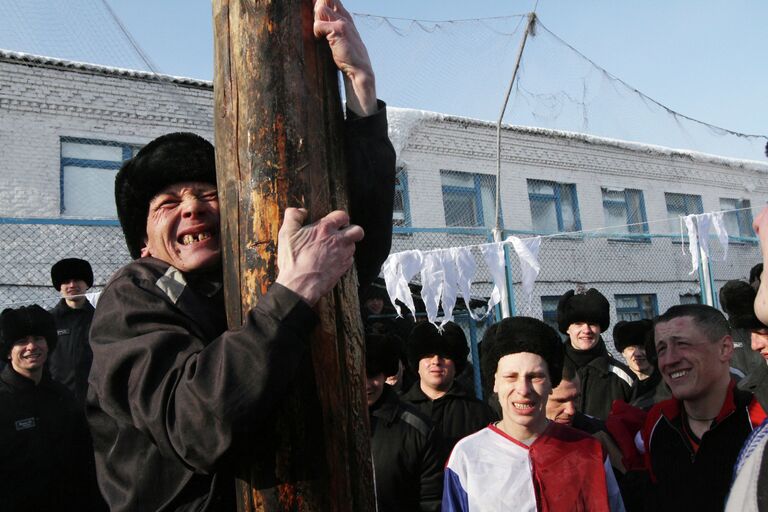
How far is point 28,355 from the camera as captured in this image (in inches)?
210

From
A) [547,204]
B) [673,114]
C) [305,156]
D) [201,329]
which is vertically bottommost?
[201,329]

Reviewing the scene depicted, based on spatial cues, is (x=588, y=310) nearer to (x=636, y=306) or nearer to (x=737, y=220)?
(x=636, y=306)

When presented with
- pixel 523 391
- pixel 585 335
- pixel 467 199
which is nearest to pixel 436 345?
pixel 585 335

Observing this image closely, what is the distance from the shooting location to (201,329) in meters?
1.70

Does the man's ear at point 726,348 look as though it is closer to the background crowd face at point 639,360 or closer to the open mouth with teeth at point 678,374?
the open mouth with teeth at point 678,374

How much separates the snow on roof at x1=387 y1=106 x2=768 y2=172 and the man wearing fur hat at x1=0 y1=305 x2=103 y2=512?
10110 millimetres

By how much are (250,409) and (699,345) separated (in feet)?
9.15

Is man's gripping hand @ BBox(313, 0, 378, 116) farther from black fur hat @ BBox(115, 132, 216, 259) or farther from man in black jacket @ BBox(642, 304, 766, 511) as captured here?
man in black jacket @ BBox(642, 304, 766, 511)

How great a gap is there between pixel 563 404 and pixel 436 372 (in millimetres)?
1396

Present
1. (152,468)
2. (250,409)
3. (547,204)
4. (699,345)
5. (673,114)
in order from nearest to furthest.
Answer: (250,409)
(152,468)
(699,345)
(673,114)
(547,204)

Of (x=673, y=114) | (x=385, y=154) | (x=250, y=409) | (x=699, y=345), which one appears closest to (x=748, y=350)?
→ (x=699, y=345)

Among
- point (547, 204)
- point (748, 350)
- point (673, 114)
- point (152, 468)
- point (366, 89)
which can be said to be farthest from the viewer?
point (547, 204)

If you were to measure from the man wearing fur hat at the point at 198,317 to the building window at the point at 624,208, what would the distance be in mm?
17576

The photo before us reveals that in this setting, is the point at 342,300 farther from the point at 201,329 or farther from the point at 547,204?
the point at 547,204
